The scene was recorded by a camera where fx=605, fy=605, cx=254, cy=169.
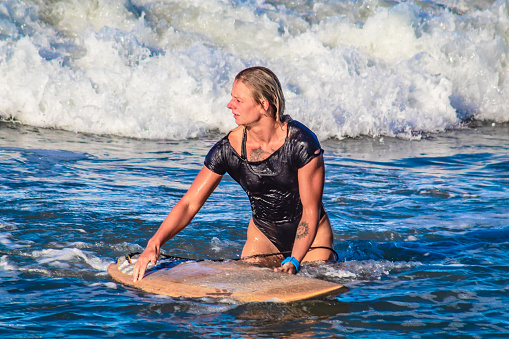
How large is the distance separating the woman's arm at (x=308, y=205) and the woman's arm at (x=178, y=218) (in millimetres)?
652

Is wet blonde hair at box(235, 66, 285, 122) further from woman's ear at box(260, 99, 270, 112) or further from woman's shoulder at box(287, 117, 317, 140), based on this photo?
woman's shoulder at box(287, 117, 317, 140)

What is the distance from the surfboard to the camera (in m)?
3.80

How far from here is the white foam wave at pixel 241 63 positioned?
35.0ft

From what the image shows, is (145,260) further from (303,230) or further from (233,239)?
(233,239)

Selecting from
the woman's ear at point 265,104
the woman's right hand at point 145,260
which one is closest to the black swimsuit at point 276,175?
the woman's ear at point 265,104

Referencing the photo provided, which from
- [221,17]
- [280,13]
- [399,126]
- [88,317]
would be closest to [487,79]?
[399,126]

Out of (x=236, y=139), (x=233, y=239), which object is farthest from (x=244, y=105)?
(x=233, y=239)

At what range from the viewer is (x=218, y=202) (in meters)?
6.52

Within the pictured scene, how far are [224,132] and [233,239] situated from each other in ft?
17.9

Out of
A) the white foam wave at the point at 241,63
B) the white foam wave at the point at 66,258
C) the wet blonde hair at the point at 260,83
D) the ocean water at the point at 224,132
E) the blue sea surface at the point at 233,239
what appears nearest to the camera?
the blue sea surface at the point at 233,239

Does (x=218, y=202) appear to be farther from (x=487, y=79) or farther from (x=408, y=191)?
(x=487, y=79)

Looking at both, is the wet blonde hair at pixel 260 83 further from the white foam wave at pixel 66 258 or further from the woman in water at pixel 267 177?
the white foam wave at pixel 66 258

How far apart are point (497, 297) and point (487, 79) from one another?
10496 mm

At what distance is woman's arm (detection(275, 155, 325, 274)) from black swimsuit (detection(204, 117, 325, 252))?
7 cm
